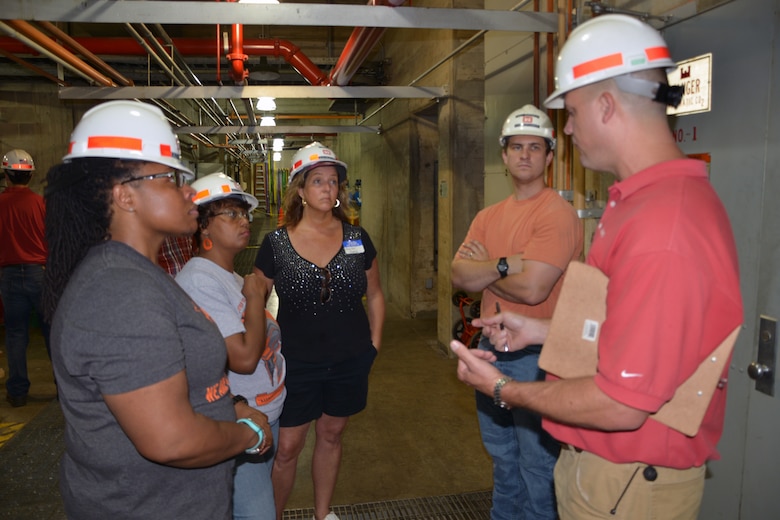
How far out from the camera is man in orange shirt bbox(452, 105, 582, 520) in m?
2.40

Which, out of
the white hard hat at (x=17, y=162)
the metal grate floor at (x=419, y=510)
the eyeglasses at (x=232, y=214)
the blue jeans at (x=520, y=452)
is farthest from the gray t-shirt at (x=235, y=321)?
the white hard hat at (x=17, y=162)

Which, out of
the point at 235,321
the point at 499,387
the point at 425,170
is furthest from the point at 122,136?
the point at 425,170

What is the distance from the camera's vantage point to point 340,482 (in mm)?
3525

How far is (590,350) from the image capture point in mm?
1358

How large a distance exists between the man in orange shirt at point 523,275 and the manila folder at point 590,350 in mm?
990

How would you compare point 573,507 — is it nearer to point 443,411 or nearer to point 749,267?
point 749,267

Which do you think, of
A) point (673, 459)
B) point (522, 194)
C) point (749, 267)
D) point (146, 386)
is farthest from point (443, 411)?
point (146, 386)

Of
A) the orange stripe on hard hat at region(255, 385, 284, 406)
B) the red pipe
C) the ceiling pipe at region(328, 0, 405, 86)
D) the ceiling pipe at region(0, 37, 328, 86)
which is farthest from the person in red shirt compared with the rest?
the orange stripe on hard hat at region(255, 385, 284, 406)

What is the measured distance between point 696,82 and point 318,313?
1991 mm

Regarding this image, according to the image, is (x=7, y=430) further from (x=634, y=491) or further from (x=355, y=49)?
(x=634, y=491)

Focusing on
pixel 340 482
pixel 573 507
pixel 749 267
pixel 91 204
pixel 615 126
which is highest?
pixel 615 126

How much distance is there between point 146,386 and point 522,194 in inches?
79.1

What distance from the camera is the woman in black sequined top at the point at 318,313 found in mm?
2609

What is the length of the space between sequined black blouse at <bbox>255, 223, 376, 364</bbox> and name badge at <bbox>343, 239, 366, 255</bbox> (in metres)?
0.02
